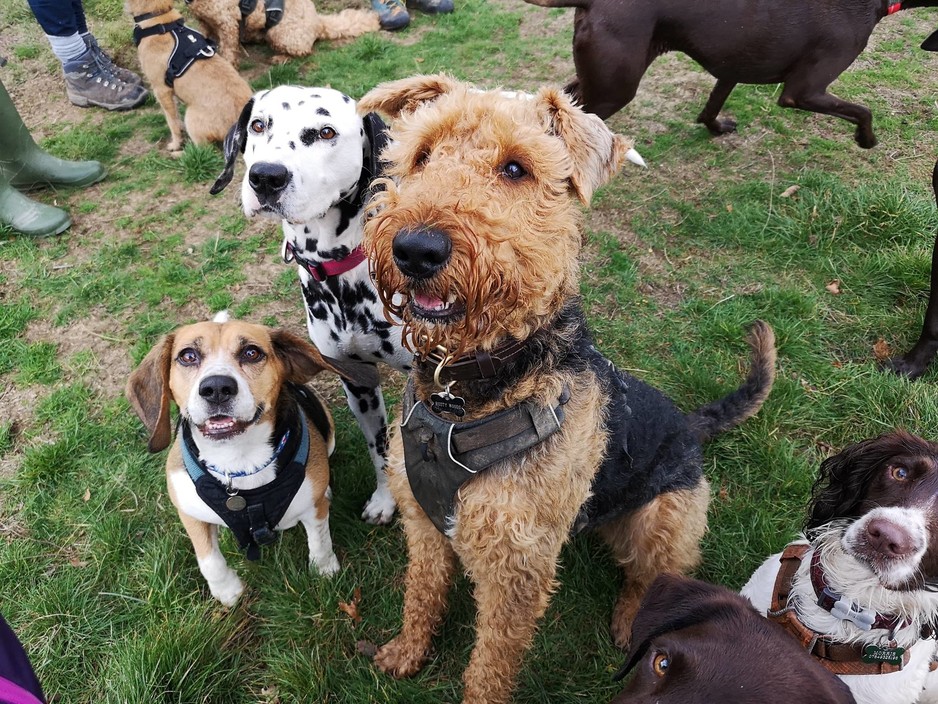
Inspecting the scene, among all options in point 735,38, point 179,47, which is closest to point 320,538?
point 735,38

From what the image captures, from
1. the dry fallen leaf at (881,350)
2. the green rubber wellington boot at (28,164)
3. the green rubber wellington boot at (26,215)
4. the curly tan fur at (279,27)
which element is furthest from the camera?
the curly tan fur at (279,27)

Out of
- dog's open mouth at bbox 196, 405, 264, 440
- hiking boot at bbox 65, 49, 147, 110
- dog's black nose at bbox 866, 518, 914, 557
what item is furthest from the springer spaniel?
hiking boot at bbox 65, 49, 147, 110

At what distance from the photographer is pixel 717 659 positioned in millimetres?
1452

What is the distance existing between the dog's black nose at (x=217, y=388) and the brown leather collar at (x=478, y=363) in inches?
34.8

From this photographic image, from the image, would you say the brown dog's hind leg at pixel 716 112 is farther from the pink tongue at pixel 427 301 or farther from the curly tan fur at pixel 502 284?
the pink tongue at pixel 427 301

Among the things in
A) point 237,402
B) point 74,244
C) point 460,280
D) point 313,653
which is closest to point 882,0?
point 460,280

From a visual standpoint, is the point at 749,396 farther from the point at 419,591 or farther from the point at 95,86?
the point at 95,86

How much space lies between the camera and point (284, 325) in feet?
13.8

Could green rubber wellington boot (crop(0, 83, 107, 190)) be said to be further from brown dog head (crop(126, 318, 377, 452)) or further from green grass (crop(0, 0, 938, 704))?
brown dog head (crop(126, 318, 377, 452))

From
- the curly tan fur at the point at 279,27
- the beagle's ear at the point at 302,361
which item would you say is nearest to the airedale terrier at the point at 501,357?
the beagle's ear at the point at 302,361

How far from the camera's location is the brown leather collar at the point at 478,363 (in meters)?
1.83

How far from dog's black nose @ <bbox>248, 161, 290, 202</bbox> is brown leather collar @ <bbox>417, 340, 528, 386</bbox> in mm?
1037

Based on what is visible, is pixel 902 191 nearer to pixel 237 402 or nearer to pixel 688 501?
pixel 688 501

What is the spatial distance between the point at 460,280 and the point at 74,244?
15.8 ft
